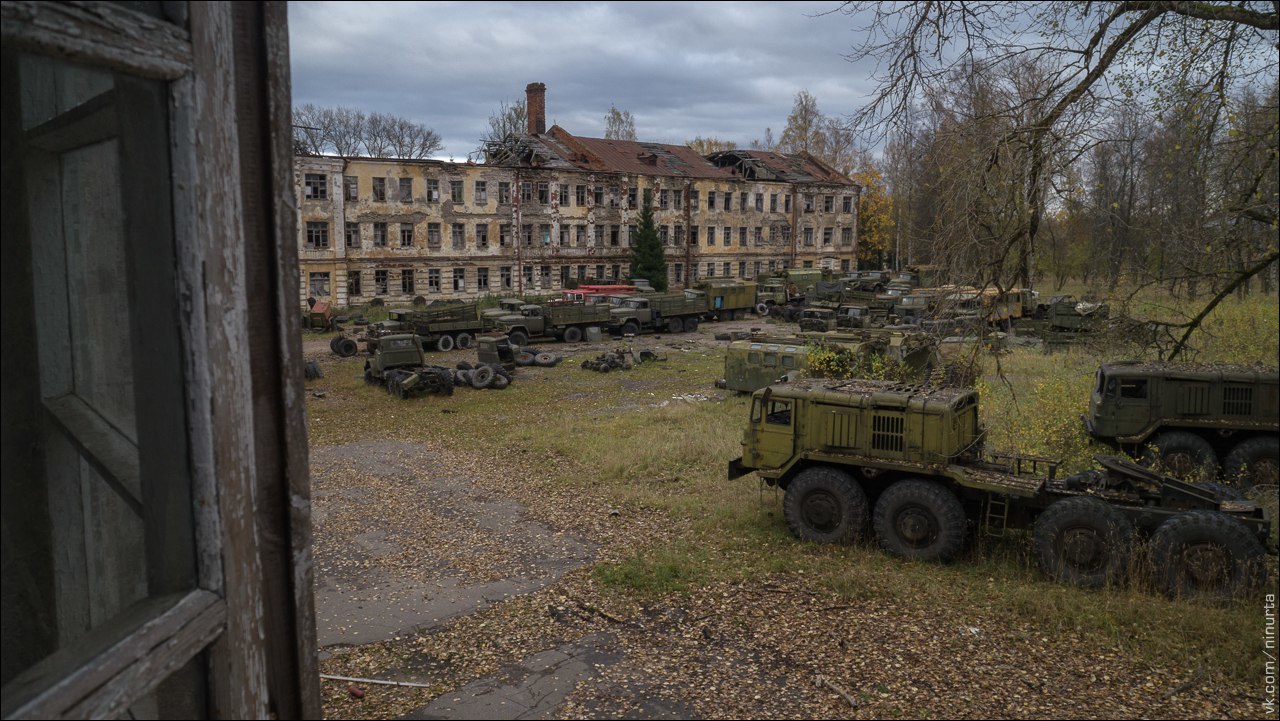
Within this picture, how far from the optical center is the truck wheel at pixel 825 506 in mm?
10953

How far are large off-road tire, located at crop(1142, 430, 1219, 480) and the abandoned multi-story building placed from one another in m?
35.0

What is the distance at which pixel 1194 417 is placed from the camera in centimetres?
1345

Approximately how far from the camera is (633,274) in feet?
171

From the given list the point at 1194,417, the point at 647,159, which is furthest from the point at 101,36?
the point at 647,159

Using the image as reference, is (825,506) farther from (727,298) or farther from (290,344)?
(727,298)

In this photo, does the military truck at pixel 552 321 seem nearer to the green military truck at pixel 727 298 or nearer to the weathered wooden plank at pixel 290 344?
the green military truck at pixel 727 298

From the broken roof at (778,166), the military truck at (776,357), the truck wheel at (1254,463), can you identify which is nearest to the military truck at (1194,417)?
the truck wheel at (1254,463)

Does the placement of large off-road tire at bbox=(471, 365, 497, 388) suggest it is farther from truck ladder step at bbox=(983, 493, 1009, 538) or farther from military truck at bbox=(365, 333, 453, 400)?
truck ladder step at bbox=(983, 493, 1009, 538)

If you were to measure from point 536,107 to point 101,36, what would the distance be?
55685 millimetres

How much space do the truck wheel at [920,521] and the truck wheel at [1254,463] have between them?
5693 mm

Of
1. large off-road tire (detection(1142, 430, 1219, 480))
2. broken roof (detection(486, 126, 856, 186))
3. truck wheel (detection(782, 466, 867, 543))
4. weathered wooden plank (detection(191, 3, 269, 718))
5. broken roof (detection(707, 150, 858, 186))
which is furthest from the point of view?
broken roof (detection(707, 150, 858, 186))

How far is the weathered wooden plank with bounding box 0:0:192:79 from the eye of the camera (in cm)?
144

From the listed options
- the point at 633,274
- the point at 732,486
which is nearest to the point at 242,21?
the point at 732,486

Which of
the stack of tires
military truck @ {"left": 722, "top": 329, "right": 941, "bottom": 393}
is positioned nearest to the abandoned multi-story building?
the stack of tires
